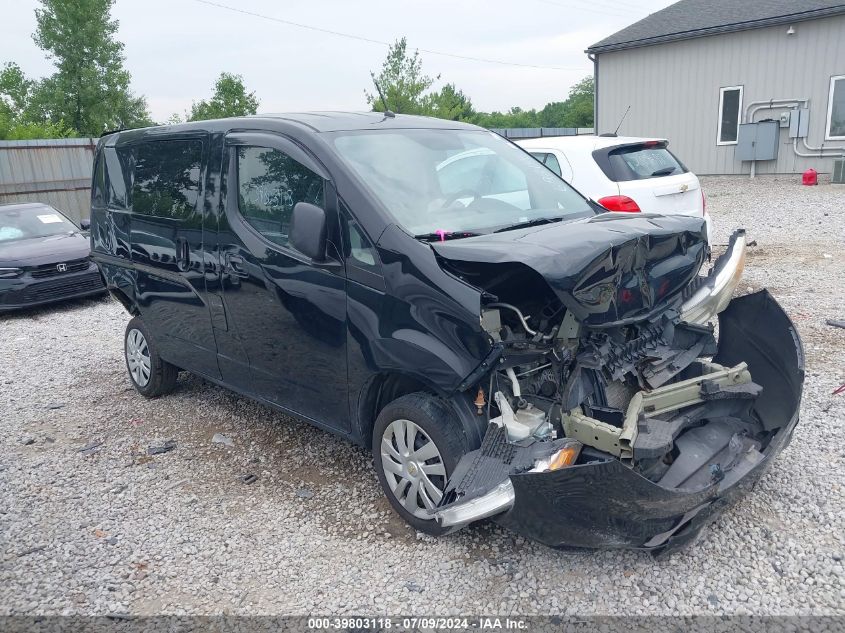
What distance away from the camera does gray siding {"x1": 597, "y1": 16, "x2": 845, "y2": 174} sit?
669 inches

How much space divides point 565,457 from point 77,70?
42504 mm

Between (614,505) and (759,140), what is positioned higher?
(759,140)

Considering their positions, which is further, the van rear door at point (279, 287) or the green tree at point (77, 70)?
the green tree at point (77, 70)

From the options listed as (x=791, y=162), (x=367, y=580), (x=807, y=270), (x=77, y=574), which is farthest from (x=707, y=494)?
(x=791, y=162)

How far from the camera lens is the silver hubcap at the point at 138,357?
5.51m

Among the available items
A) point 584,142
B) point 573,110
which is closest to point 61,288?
point 584,142

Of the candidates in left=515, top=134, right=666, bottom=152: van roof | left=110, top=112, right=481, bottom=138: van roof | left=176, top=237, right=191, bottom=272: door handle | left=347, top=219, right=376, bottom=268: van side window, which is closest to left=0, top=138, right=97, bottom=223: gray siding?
left=515, top=134, right=666, bottom=152: van roof

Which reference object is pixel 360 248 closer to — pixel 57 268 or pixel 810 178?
pixel 57 268

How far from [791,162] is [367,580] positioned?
61.1 feet

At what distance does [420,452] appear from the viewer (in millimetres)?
3287

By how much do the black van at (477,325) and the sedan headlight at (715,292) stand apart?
0.04 ft

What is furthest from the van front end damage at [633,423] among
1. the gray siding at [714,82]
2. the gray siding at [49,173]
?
the gray siding at [714,82]

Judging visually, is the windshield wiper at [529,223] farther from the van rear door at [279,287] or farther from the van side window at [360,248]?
A: the van rear door at [279,287]

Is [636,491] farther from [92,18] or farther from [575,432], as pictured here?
[92,18]
